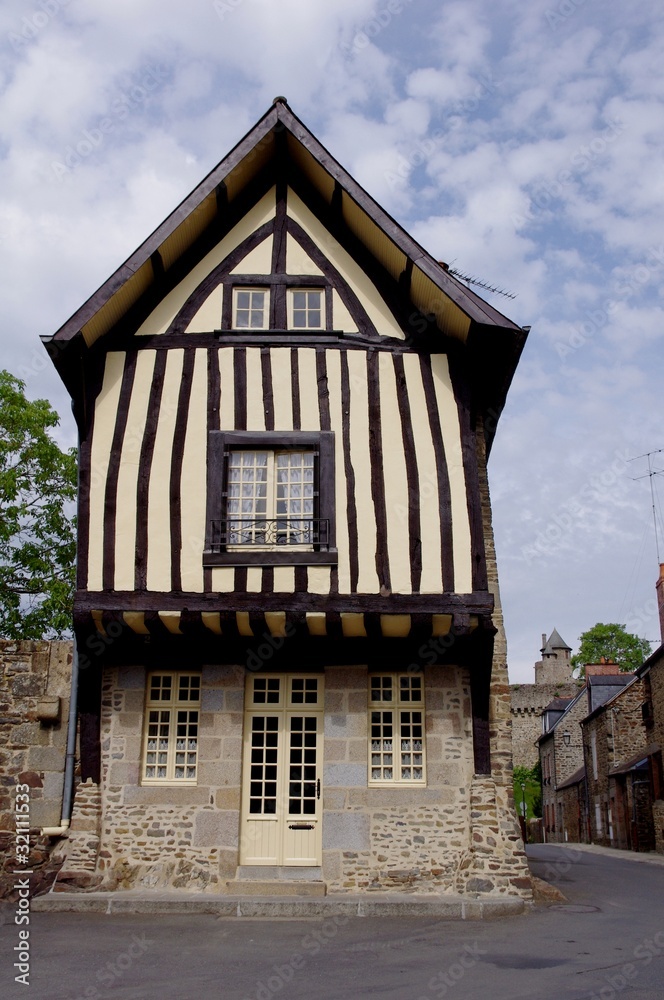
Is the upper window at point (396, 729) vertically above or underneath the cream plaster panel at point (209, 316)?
underneath

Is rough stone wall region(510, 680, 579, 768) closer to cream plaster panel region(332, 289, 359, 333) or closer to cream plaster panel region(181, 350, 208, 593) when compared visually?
cream plaster panel region(332, 289, 359, 333)

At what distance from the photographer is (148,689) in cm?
1034

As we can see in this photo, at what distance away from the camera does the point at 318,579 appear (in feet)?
32.3

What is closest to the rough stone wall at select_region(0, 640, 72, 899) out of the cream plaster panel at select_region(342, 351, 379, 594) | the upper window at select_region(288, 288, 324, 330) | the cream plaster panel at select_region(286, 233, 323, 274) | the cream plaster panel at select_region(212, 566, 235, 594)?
the cream plaster panel at select_region(212, 566, 235, 594)

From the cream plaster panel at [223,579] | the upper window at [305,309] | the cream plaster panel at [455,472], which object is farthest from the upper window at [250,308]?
the cream plaster panel at [223,579]

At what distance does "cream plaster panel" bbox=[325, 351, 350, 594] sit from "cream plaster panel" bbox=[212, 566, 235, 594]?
1.18 m

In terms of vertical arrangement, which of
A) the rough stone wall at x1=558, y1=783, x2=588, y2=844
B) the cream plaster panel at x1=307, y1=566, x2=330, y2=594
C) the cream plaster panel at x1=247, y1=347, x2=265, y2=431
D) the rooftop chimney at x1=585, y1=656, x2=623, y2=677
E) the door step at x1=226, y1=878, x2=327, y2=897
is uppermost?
the cream plaster panel at x1=247, y1=347, x2=265, y2=431

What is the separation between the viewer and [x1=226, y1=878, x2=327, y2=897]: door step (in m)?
9.43

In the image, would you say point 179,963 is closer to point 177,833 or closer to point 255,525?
point 177,833

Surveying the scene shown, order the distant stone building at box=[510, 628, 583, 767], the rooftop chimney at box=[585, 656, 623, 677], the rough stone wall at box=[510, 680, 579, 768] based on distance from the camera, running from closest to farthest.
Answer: the rooftop chimney at box=[585, 656, 623, 677], the distant stone building at box=[510, 628, 583, 767], the rough stone wall at box=[510, 680, 579, 768]

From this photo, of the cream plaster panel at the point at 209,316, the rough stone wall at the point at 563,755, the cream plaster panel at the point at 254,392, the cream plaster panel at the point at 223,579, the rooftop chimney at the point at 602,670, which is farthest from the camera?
the rough stone wall at the point at 563,755

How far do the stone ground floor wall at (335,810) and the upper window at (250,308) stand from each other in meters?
4.12

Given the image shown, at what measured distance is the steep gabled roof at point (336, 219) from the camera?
1032 cm

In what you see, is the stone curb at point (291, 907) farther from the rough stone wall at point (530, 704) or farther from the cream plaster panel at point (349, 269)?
the rough stone wall at point (530, 704)
